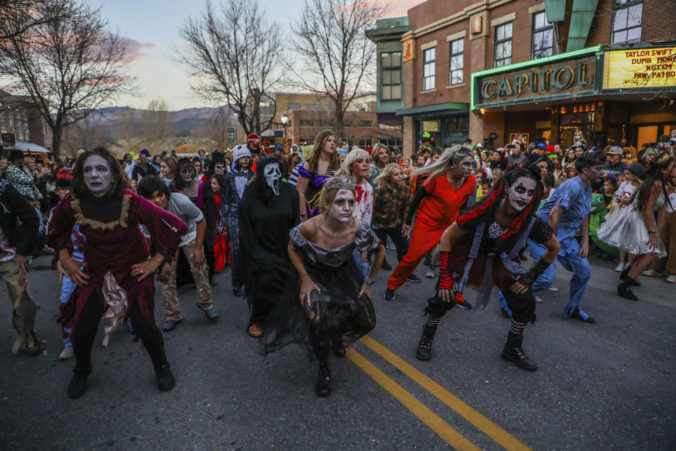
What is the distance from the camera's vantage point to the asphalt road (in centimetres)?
273

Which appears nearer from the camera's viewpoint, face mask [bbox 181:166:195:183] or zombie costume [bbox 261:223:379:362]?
zombie costume [bbox 261:223:379:362]

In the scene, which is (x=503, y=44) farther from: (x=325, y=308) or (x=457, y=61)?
(x=325, y=308)

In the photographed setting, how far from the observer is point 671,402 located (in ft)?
10.0

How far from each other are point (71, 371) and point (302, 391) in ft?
7.02

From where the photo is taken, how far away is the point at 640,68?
14.0 metres

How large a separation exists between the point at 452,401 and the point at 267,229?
2.16 m

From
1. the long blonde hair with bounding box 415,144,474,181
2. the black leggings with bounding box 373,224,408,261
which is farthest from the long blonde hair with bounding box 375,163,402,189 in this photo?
the long blonde hair with bounding box 415,144,474,181

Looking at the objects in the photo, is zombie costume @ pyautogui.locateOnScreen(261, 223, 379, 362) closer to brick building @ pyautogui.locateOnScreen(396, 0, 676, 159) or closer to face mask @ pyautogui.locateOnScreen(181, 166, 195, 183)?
face mask @ pyautogui.locateOnScreen(181, 166, 195, 183)

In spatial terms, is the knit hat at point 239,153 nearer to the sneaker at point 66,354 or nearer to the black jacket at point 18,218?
the black jacket at point 18,218

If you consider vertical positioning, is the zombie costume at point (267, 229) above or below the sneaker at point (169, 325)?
above

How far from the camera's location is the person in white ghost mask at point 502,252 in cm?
331

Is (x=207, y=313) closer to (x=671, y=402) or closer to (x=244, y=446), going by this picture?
(x=244, y=446)

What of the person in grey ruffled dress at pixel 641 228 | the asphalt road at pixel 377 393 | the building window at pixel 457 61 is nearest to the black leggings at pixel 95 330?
the asphalt road at pixel 377 393

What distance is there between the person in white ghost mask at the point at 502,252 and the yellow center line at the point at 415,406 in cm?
48
